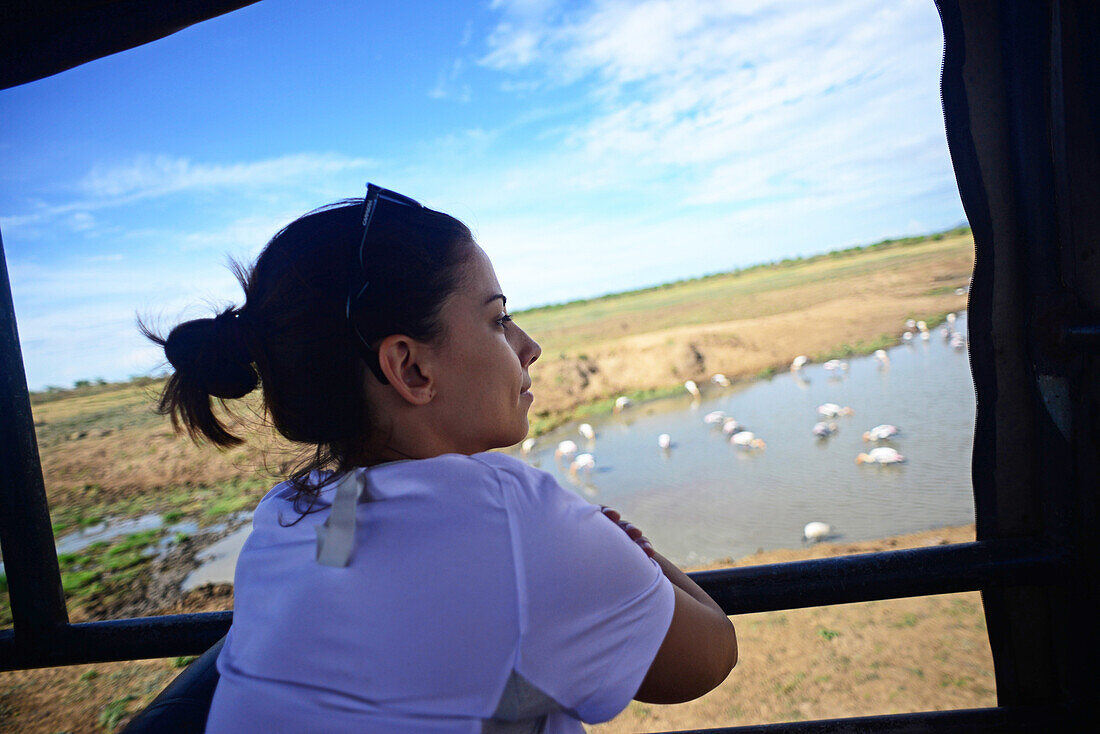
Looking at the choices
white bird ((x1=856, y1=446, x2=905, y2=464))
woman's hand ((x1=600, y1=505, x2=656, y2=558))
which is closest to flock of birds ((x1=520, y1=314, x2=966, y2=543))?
white bird ((x1=856, y1=446, x2=905, y2=464))

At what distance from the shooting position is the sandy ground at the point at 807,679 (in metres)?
3.44

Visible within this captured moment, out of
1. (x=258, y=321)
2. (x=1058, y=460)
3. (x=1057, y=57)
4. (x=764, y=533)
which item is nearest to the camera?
(x=258, y=321)

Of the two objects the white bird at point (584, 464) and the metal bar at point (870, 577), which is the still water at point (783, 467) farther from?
the metal bar at point (870, 577)

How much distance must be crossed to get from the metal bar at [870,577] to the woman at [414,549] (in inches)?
13.9

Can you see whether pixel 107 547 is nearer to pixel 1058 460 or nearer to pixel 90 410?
pixel 90 410

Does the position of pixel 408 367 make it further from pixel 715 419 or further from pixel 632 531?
pixel 715 419

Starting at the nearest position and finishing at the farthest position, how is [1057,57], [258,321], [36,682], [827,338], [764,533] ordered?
[258,321]
[1057,57]
[36,682]
[764,533]
[827,338]

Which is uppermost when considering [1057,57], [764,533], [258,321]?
[1057,57]

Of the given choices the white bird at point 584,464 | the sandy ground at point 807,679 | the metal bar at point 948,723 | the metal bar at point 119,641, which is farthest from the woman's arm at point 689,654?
the white bird at point 584,464

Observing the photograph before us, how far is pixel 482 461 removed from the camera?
900 mm

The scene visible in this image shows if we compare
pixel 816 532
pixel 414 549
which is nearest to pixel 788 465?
pixel 816 532

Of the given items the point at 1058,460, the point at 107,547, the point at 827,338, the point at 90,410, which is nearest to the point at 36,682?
the point at 107,547

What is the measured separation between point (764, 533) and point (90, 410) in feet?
35.3

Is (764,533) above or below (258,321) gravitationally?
below
